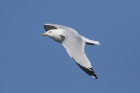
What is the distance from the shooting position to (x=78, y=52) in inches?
262

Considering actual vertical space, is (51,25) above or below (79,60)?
above

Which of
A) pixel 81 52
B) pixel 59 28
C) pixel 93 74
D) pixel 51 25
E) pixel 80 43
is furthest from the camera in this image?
pixel 51 25

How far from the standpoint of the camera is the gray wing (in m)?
5.90

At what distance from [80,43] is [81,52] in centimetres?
68

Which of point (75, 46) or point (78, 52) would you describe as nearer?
point (78, 52)

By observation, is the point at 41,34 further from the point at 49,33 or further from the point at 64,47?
the point at 64,47

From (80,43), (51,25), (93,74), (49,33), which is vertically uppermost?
(51,25)

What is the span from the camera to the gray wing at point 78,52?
5900 millimetres

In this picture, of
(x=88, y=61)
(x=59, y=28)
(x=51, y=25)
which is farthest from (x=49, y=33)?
(x=88, y=61)

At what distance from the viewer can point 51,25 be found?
9.99 metres

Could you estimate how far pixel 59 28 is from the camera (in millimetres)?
9250

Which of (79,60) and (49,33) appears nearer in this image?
(79,60)

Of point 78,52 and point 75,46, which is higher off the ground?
point 75,46

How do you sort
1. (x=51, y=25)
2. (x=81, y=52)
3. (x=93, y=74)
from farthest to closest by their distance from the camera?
1. (x=51, y=25)
2. (x=81, y=52)
3. (x=93, y=74)
